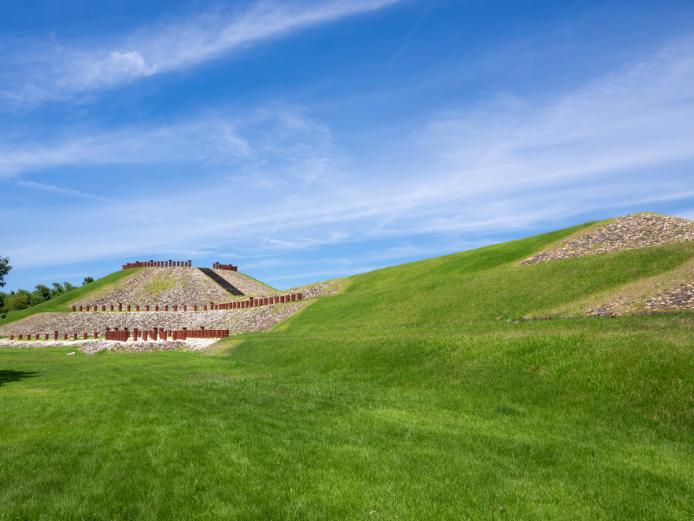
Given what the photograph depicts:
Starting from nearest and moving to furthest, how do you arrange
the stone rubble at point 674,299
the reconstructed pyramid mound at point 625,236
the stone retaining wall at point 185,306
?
the stone rubble at point 674,299, the reconstructed pyramid mound at point 625,236, the stone retaining wall at point 185,306

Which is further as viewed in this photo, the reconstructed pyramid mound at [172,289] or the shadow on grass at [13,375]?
the reconstructed pyramid mound at [172,289]

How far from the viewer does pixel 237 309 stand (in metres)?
80.8

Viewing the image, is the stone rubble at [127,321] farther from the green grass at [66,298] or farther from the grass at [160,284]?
the grass at [160,284]

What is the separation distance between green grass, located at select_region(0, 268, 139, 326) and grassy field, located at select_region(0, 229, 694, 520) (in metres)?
75.7

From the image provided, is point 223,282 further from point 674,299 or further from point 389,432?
point 389,432

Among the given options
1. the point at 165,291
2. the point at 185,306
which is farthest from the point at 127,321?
the point at 165,291

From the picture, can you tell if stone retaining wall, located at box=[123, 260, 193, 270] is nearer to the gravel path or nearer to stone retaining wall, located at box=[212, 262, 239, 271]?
stone retaining wall, located at box=[212, 262, 239, 271]

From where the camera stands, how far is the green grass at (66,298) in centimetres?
9725

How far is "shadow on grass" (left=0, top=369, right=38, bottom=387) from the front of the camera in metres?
31.2

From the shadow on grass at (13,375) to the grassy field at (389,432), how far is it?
1.58 feet

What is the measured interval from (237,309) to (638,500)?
7485 centimetres

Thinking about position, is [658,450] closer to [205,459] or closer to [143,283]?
[205,459]

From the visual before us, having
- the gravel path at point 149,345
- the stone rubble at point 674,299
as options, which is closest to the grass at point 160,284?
the gravel path at point 149,345

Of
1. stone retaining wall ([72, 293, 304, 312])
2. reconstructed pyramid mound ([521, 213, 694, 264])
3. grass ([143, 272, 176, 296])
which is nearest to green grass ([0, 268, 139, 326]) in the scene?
stone retaining wall ([72, 293, 304, 312])
